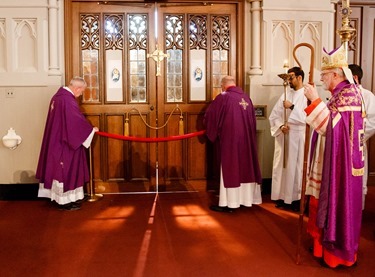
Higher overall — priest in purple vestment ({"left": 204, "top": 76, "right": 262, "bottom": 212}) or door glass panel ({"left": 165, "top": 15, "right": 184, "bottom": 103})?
door glass panel ({"left": 165, "top": 15, "right": 184, "bottom": 103})

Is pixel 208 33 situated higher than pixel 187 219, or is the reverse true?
pixel 208 33

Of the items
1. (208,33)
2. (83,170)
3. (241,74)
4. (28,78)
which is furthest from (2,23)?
(241,74)

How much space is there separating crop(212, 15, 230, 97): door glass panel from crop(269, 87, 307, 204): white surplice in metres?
1.31

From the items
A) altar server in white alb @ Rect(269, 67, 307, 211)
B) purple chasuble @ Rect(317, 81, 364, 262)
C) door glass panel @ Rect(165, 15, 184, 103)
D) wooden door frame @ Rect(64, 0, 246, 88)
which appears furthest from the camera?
door glass panel @ Rect(165, 15, 184, 103)

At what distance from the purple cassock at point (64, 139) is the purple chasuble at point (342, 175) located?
328cm

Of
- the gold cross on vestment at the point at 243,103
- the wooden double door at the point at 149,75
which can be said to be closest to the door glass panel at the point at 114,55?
the wooden double door at the point at 149,75

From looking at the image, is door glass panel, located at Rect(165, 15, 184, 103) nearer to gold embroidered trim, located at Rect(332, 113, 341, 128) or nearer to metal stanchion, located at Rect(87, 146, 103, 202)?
metal stanchion, located at Rect(87, 146, 103, 202)

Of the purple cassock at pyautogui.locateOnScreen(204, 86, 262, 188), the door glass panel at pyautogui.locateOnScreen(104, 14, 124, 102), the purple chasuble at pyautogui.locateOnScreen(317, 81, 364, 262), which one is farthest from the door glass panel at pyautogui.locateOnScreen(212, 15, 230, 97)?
the purple chasuble at pyautogui.locateOnScreen(317, 81, 364, 262)

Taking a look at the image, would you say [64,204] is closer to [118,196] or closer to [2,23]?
[118,196]

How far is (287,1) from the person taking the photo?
22.4 feet

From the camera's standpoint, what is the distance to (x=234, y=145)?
5816mm

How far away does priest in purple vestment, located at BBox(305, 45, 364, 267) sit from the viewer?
3.91 metres

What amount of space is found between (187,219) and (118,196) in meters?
1.66

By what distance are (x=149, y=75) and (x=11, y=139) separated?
2172 millimetres
